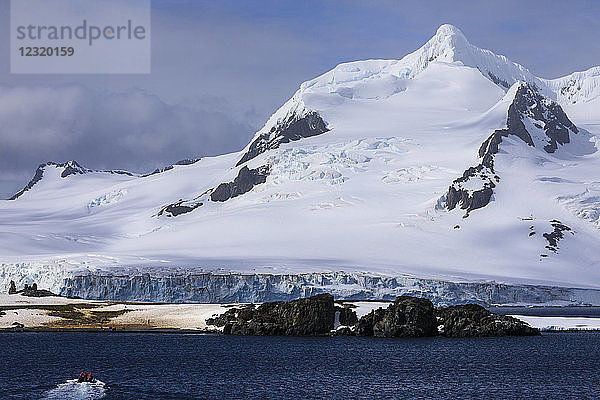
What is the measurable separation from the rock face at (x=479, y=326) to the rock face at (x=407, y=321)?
2.59 m

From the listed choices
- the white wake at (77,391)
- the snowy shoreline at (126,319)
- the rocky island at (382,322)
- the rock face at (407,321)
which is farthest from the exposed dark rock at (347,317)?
the white wake at (77,391)

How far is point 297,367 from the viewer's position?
94188mm

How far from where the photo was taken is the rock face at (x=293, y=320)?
128m

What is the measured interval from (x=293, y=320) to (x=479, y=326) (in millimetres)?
27129

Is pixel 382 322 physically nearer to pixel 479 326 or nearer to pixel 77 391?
pixel 479 326

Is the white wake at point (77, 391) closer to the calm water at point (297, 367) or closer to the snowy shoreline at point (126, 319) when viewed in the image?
the calm water at point (297, 367)

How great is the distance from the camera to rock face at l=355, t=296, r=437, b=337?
125m

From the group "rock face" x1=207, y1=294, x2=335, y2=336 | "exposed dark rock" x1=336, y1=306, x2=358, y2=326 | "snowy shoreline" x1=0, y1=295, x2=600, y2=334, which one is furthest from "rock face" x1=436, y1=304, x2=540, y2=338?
"rock face" x1=207, y1=294, x2=335, y2=336

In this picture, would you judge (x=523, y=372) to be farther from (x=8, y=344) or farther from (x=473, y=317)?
(x=8, y=344)

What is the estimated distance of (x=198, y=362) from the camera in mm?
97500

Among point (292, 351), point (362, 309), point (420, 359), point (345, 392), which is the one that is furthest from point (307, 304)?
point (345, 392)

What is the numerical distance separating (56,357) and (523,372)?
52303mm

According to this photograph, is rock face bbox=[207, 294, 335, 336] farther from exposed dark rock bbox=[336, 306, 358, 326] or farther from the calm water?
the calm water

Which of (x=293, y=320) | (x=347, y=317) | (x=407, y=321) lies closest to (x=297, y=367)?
(x=293, y=320)
